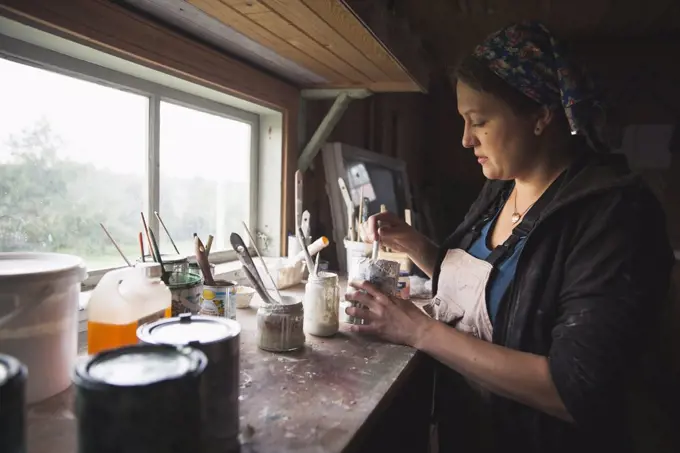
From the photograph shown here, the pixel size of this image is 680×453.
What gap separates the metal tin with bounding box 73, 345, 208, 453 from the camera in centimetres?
47

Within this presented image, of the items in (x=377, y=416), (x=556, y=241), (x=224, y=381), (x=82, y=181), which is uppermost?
(x=82, y=181)

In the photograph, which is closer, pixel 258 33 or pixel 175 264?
pixel 175 264

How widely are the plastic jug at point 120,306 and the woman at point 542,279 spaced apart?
0.43 m

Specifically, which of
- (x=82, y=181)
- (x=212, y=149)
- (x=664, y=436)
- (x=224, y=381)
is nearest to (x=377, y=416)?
(x=224, y=381)

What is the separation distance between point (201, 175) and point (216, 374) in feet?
3.93

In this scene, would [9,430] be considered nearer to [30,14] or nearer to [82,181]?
[30,14]

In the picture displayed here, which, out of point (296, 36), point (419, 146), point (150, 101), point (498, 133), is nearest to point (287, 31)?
point (296, 36)

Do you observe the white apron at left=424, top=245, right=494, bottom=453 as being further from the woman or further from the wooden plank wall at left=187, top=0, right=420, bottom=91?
the wooden plank wall at left=187, top=0, right=420, bottom=91

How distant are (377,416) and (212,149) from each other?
1.29m

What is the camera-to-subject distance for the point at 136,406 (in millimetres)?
467

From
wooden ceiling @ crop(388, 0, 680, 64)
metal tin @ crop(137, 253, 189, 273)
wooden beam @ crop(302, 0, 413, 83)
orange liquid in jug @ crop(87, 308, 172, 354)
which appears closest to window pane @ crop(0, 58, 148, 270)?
metal tin @ crop(137, 253, 189, 273)

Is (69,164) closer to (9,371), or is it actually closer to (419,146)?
(9,371)

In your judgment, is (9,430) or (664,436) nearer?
(9,430)

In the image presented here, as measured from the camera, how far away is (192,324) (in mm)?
695
